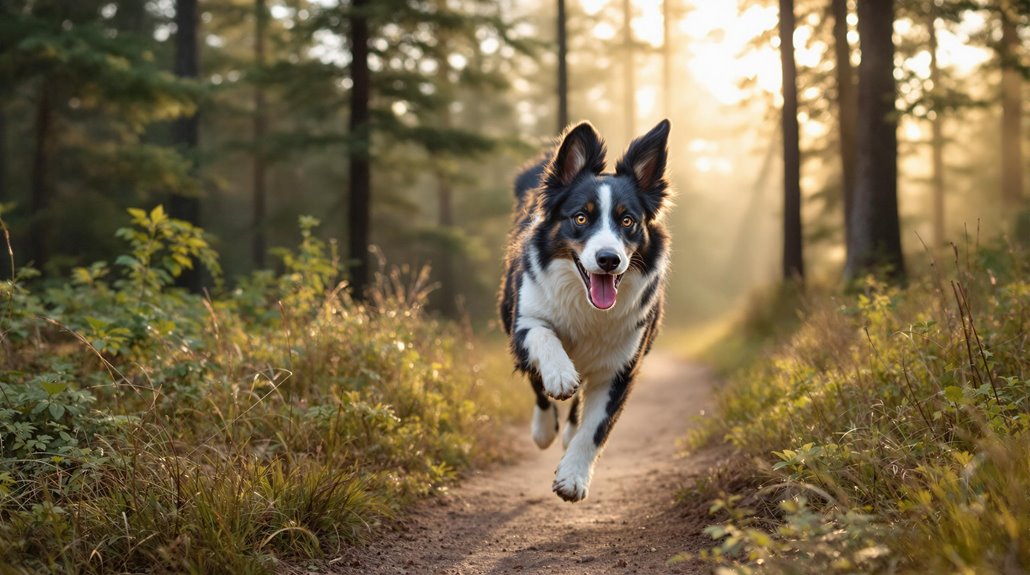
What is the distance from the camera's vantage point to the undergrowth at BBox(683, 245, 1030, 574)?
2.71 metres

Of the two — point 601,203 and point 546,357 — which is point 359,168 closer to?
point 601,203

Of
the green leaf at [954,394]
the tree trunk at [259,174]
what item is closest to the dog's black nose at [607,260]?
the green leaf at [954,394]

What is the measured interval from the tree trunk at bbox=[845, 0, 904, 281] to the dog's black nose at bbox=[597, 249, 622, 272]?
24.4ft

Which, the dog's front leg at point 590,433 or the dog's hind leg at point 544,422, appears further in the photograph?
the dog's hind leg at point 544,422

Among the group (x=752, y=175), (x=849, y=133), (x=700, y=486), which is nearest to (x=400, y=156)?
(x=849, y=133)

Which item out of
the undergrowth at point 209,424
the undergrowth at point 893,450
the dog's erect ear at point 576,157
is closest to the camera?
the undergrowth at point 893,450

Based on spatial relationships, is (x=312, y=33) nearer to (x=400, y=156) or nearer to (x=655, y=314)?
(x=400, y=156)

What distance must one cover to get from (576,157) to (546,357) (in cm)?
158

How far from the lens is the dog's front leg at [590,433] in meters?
4.70

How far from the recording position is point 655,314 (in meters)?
6.22

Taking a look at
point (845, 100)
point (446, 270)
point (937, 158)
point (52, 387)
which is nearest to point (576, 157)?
point (52, 387)

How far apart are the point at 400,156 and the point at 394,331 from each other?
40.7ft

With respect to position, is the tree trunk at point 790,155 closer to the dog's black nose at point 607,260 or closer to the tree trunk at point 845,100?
the tree trunk at point 845,100

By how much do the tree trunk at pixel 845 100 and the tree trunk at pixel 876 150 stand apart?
2413mm
